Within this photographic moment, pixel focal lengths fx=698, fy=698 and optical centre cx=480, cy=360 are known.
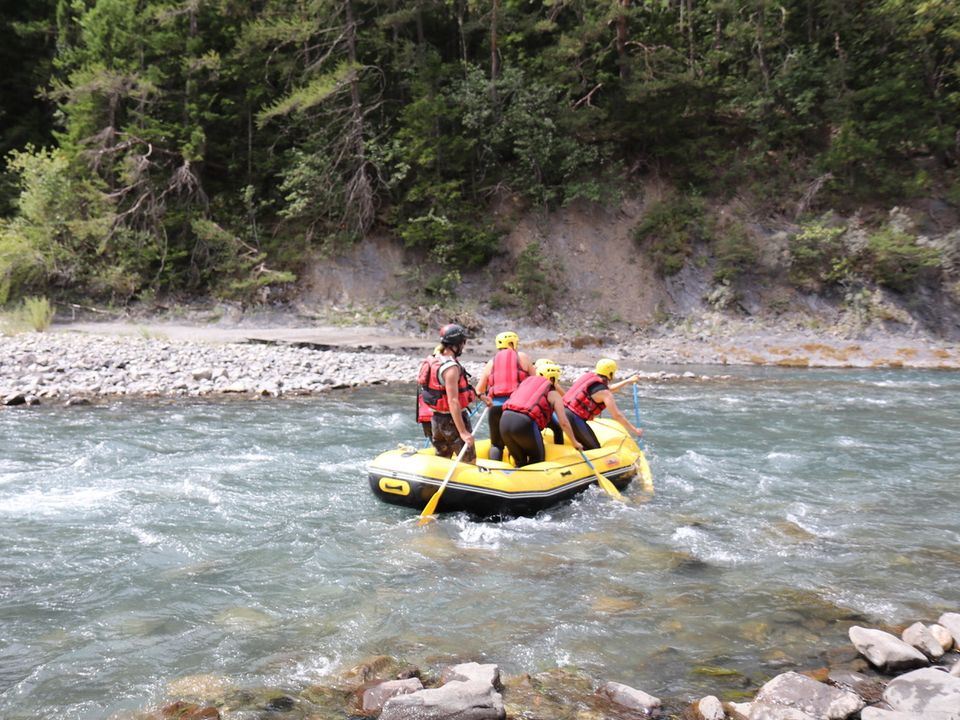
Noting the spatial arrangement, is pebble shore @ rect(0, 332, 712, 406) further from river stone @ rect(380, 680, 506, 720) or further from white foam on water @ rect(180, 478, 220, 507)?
river stone @ rect(380, 680, 506, 720)

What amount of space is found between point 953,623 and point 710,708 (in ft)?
5.62

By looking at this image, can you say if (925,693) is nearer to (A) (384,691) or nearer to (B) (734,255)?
(A) (384,691)

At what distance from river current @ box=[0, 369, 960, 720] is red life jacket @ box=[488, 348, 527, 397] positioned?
1271mm

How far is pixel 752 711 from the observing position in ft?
10.1

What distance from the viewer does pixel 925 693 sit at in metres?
3.12

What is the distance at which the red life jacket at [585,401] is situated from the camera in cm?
714

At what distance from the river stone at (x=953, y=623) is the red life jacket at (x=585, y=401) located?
3658 mm

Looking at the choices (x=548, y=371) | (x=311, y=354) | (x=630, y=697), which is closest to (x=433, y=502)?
(x=548, y=371)

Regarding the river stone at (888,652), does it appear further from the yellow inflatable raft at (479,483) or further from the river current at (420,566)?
the yellow inflatable raft at (479,483)

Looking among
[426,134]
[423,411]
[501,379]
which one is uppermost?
[426,134]

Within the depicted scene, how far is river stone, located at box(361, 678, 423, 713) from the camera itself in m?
3.14

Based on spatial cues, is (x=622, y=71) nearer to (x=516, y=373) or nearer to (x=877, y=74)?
(x=877, y=74)

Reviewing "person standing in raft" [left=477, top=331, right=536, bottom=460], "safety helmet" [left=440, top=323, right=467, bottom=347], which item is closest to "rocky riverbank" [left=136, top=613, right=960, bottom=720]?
"safety helmet" [left=440, top=323, right=467, bottom=347]

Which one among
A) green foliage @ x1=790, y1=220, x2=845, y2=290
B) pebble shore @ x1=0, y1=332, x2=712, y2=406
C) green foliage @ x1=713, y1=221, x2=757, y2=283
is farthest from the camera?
green foliage @ x1=713, y1=221, x2=757, y2=283
